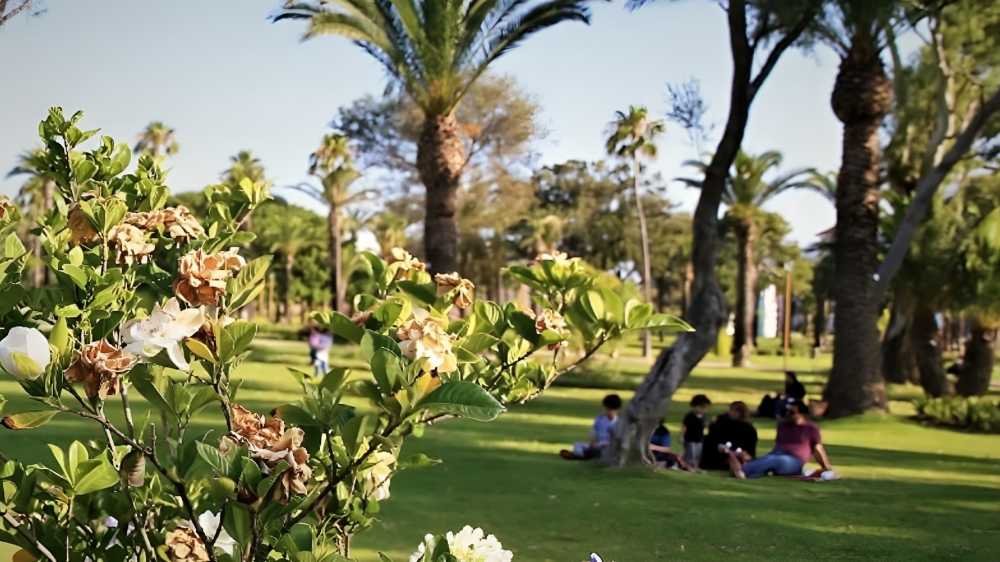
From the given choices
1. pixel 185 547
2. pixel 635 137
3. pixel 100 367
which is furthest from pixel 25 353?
pixel 635 137

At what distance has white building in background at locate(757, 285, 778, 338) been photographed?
135 ft

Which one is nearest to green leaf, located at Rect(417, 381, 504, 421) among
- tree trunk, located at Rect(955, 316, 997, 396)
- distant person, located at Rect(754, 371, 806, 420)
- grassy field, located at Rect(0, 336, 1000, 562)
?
grassy field, located at Rect(0, 336, 1000, 562)

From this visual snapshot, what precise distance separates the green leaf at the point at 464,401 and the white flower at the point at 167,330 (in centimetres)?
35

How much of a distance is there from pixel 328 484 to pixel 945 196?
51.8ft

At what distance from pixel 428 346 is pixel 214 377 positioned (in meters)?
0.38

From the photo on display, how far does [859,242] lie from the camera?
10.9m

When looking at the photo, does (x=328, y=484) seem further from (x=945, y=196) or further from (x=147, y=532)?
(x=945, y=196)

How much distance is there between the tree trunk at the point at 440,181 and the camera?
38.8 ft

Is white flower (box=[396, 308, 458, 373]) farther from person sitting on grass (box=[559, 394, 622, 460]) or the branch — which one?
the branch

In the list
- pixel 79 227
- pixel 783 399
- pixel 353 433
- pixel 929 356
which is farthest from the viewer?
pixel 929 356

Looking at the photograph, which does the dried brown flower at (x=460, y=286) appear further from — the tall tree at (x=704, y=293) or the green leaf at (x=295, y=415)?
the tall tree at (x=704, y=293)

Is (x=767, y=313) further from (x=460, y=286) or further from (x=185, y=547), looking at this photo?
(x=185, y=547)

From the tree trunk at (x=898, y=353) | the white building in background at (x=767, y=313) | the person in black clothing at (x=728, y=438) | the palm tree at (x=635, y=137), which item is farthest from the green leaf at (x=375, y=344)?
the white building in background at (x=767, y=313)

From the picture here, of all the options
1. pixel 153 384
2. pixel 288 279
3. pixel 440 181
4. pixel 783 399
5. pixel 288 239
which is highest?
pixel 288 239
